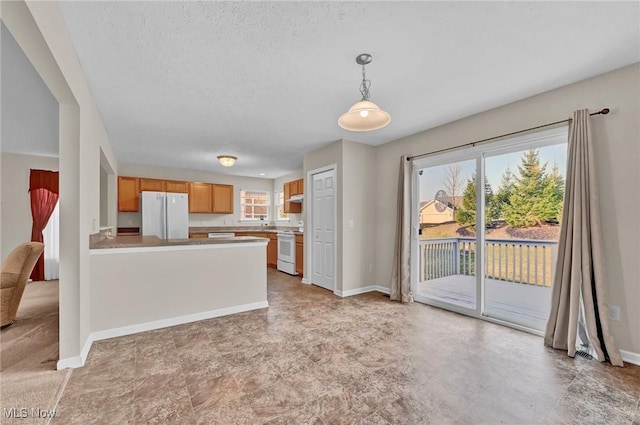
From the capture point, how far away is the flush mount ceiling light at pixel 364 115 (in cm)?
210

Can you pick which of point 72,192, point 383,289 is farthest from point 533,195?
point 72,192

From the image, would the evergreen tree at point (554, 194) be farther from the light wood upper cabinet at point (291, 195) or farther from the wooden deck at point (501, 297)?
the light wood upper cabinet at point (291, 195)

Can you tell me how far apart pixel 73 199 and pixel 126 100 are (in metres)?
1.29

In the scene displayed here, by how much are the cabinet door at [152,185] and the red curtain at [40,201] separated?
1.41 meters

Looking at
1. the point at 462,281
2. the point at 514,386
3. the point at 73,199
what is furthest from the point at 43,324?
the point at 462,281

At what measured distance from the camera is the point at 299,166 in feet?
20.8

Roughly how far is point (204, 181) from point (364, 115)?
591cm

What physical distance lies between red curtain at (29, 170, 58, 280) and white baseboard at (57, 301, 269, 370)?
12.9 ft

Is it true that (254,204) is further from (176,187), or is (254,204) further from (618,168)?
(618,168)

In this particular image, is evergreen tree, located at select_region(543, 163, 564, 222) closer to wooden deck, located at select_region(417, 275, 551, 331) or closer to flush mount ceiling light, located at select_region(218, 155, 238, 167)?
wooden deck, located at select_region(417, 275, 551, 331)

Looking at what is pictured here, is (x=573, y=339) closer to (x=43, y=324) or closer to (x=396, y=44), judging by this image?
(x=396, y=44)

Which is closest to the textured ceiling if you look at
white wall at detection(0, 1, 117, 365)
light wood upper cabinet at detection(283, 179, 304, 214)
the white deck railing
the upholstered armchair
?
white wall at detection(0, 1, 117, 365)

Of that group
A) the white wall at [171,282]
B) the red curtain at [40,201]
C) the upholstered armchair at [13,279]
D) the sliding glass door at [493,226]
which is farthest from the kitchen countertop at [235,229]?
the upholstered armchair at [13,279]

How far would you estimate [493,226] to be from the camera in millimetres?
3342
